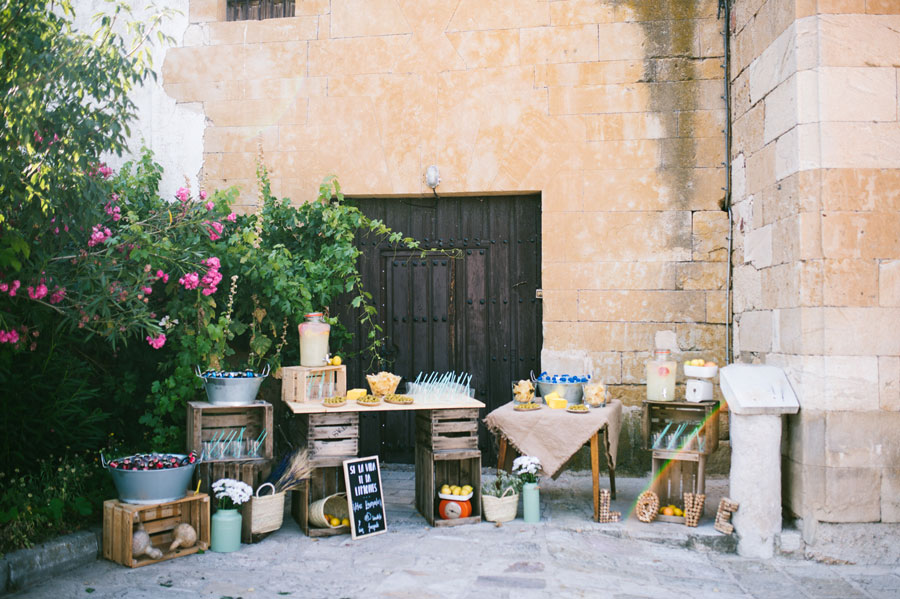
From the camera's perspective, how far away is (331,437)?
14.2ft

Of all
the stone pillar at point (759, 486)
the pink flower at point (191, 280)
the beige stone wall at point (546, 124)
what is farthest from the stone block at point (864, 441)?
the pink flower at point (191, 280)

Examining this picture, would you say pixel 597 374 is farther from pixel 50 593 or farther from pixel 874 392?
pixel 50 593

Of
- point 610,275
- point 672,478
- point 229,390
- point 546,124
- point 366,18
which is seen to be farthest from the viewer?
point 366,18

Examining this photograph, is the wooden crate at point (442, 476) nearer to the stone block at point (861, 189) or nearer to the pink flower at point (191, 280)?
the pink flower at point (191, 280)

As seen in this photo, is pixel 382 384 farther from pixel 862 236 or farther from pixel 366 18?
pixel 366 18

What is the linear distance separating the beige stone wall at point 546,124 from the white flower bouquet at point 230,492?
2.44 m

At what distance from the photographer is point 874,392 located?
12.7 feet

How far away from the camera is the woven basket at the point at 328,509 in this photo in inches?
166

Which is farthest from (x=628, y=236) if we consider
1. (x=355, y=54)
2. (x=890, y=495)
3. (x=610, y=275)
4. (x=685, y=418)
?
(x=355, y=54)

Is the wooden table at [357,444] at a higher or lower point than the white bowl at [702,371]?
lower

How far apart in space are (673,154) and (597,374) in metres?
1.70

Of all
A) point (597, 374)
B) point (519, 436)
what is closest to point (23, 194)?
point (519, 436)

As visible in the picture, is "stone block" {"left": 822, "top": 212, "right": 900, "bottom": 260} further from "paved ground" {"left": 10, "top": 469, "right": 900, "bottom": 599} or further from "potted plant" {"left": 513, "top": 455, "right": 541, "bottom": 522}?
"potted plant" {"left": 513, "top": 455, "right": 541, "bottom": 522}

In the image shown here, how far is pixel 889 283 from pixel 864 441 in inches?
→ 32.9
